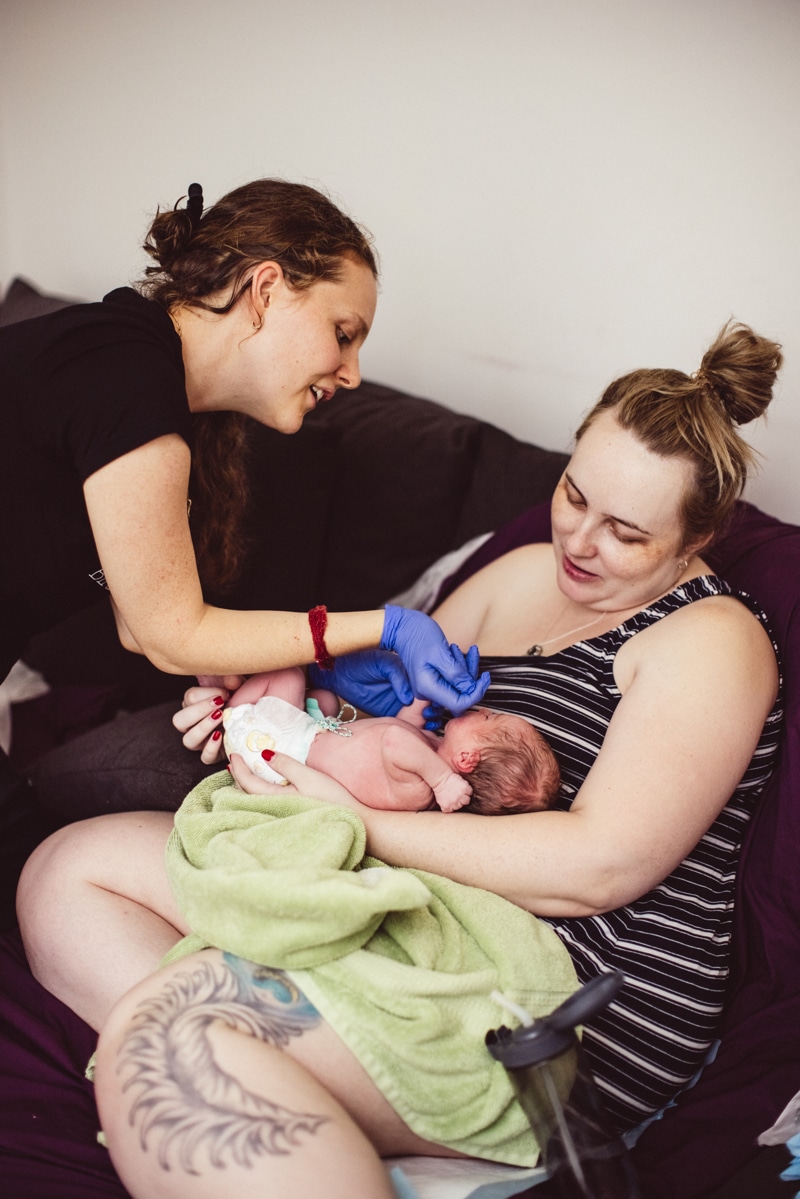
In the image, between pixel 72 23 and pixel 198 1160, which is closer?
pixel 198 1160

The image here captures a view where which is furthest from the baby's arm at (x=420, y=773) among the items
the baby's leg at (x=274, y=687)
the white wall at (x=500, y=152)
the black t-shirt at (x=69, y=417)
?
the white wall at (x=500, y=152)

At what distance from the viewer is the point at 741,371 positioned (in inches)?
58.6

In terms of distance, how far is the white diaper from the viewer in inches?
58.3

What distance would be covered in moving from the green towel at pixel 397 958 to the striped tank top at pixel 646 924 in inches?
4.1

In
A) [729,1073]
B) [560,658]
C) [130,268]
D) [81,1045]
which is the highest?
[130,268]

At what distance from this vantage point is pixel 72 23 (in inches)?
115

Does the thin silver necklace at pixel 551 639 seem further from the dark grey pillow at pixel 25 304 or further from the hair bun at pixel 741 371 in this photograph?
the dark grey pillow at pixel 25 304

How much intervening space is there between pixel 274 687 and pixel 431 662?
0.28 m

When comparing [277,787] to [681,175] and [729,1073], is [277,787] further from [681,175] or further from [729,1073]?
[681,175]

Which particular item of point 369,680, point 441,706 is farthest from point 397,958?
point 369,680

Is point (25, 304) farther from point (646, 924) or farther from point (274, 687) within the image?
point (646, 924)

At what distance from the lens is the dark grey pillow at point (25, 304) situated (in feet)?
8.83

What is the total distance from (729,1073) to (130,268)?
2.82 m

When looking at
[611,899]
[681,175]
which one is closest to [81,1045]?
[611,899]
